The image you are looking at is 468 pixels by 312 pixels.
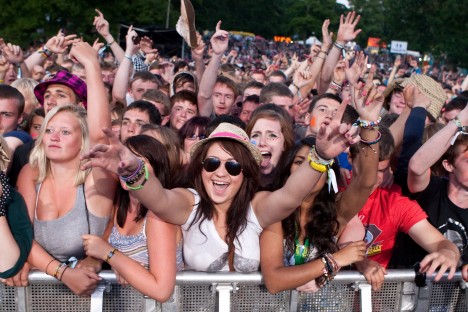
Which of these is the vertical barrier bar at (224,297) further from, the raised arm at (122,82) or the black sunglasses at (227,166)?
the raised arm at (122,82)

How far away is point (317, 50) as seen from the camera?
8.54 metres

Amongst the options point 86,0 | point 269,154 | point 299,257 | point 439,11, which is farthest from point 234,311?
point 439,11

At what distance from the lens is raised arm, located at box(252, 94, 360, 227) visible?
9.75ft

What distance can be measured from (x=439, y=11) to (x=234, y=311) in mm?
54634

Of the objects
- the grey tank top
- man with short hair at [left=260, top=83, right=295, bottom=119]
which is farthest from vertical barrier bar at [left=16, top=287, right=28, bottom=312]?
man with short hair at [left=260, top=83, right=295, bottom=119]

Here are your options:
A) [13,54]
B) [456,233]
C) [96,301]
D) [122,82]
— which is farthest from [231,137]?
[13,54]

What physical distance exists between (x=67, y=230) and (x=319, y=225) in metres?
1.43

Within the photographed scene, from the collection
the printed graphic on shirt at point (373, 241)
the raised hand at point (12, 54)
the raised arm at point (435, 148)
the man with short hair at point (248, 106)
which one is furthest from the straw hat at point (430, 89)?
the raised hand at point (12, 54)

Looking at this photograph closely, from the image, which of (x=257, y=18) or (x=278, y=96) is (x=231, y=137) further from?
(x=257, y=18)

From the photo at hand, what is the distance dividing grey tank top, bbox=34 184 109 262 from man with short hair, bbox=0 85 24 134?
6.54 ft

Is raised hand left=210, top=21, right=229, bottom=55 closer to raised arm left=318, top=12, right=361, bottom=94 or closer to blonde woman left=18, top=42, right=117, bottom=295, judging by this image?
raised arm left=318, top=12, right=361, bottom=94

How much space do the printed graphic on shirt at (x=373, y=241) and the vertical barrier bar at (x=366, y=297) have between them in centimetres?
43

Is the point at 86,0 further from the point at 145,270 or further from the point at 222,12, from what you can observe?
the point at 222,12

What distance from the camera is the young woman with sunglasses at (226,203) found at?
316cm
